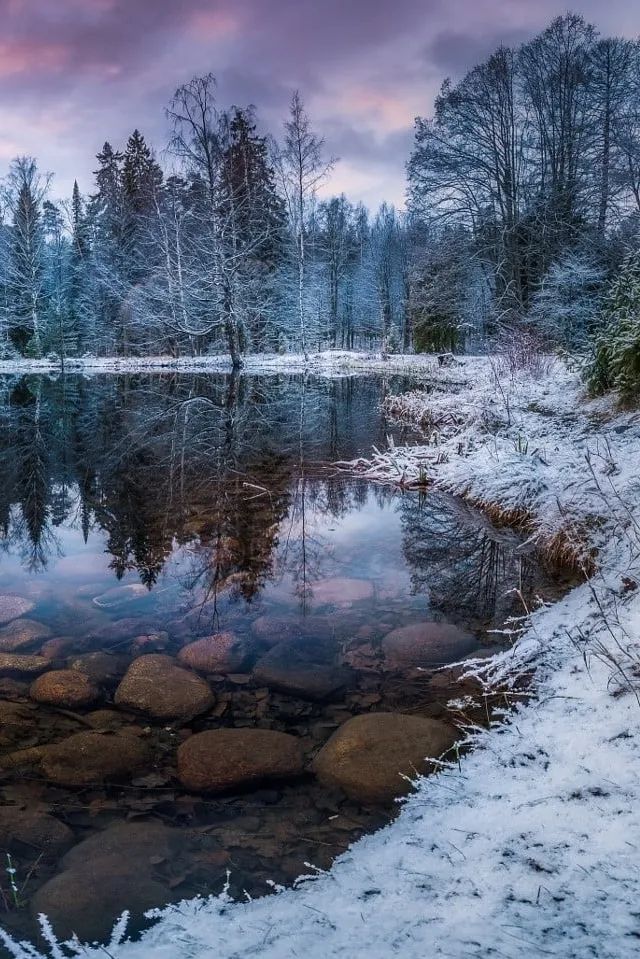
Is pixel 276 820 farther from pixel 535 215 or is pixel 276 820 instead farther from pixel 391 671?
pixel 535 215

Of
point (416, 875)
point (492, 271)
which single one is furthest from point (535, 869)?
point (492, 271)

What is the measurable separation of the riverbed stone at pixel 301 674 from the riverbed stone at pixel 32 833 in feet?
4.96

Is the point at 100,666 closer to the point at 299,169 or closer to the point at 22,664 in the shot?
the point at 22,664

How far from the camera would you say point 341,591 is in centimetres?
539

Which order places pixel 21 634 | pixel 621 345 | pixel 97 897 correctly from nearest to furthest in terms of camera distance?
pixel 97 897, pixel 21 634, pixel 621 345

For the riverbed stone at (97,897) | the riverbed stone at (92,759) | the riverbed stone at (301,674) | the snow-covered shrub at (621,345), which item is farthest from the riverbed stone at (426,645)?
the snow-covered shrub at (621,345)

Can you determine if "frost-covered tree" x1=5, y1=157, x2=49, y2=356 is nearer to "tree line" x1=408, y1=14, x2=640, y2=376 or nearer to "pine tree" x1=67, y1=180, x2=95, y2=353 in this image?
"pine tree" x1=67, y1=180, x2=95, y2=353

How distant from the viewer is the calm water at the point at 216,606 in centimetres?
254

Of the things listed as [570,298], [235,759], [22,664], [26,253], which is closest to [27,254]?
[26,253]

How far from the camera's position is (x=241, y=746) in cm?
315

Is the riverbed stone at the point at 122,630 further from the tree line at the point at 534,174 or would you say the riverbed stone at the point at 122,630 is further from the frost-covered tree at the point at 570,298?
the tree line at the point at 534,174

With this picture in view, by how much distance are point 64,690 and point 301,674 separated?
144 centimetres

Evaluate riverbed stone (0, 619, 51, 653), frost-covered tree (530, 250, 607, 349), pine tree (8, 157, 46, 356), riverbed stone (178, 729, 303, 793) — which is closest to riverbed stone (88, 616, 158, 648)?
riverbed stone (0, 619, 51, 653)

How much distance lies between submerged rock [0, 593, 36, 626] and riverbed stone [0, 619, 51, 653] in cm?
11
